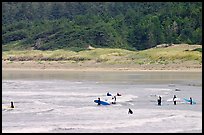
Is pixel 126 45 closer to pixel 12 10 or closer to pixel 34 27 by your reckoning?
pixel 34 27

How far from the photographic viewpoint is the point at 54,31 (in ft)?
242

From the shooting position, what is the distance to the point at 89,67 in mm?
48844

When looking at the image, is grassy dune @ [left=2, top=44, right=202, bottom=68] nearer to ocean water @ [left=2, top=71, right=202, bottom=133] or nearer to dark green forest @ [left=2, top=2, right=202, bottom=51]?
dark green forest @ [left=2, top=2, right=202, bottom=51]

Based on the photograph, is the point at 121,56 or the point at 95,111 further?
the point at 121,56

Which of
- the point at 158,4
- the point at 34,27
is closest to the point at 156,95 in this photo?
the point at 34,27

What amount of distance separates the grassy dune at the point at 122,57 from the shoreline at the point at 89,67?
375 millimetres

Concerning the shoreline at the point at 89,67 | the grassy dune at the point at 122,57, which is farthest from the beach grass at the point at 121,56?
the shoreline at the point at 89,67

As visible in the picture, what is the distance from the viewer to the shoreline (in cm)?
4484

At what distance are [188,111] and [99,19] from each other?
5915cm

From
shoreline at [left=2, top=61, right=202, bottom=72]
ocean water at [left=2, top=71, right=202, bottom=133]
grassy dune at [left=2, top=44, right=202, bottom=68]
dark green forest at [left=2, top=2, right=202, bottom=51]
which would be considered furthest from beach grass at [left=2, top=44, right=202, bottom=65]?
ocean water at [left=2, top=71, right=202, bottom=133]

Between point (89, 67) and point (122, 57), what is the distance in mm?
4286

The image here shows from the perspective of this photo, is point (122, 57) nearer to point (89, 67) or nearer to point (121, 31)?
point (89, 67)

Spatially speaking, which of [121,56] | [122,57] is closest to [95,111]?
[122,57]

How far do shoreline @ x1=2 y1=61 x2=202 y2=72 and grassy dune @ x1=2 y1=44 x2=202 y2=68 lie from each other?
14.8 inches
